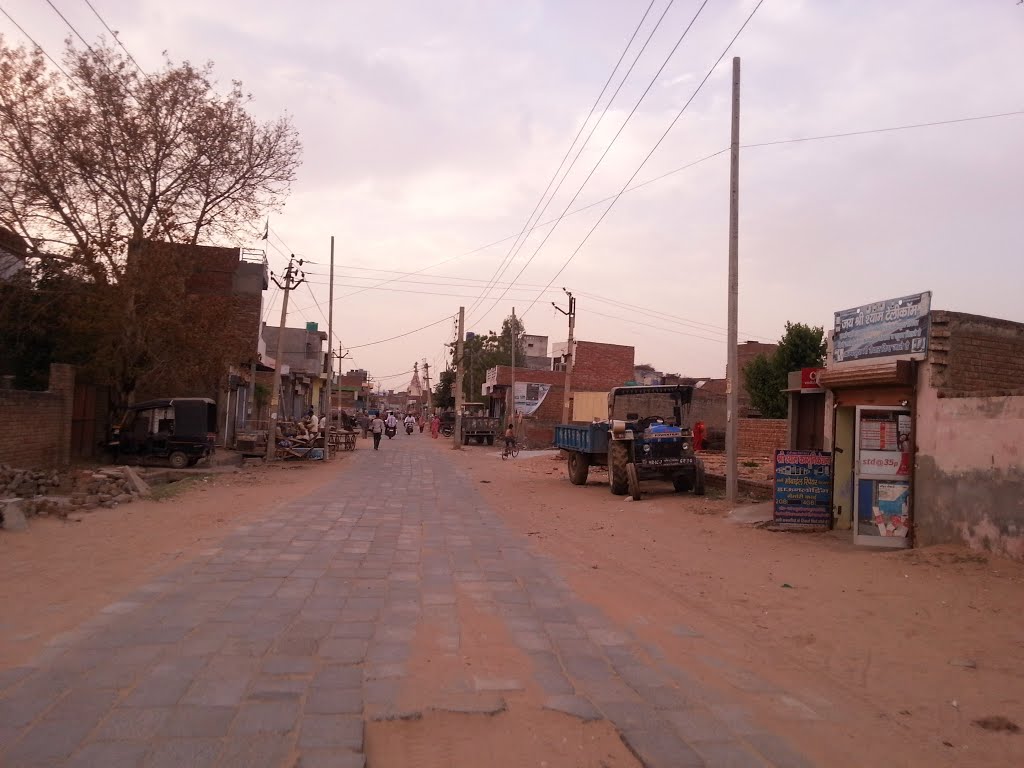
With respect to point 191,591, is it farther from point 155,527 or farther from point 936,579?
point 936,579

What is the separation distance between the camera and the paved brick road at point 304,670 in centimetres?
445

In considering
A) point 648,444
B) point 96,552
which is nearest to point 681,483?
point 648,444

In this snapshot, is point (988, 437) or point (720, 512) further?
point (720, 512)

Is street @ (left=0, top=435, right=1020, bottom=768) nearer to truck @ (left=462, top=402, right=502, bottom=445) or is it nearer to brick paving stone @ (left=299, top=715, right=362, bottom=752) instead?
brick paving stone @ (left=299, top=715, right=362, bottom=752)

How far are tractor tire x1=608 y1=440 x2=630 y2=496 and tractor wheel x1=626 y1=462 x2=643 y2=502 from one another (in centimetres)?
43

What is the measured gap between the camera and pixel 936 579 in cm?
928

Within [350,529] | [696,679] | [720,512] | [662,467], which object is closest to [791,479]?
[720,512]

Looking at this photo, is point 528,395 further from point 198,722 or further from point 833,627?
point 198,722

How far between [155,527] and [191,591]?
4955mm

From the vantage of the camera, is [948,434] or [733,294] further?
[733,294]

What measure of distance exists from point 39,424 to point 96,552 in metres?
10.7

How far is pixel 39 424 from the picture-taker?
1908 centimetres

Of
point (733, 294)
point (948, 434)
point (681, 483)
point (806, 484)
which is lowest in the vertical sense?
point (681, 483)

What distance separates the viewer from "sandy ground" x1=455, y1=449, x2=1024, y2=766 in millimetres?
5121
